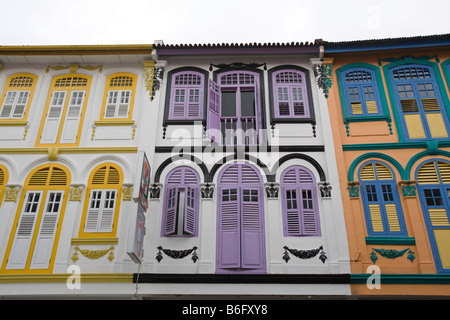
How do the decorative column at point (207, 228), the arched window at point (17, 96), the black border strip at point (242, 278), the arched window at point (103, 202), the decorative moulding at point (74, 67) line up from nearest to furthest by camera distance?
the black border strip at point (242, 278) < the decorative column at point (207, 228) < the arched window at point (103, 202) < the arched window at point (17, 96) < the decorative moulding at point (74, 67)

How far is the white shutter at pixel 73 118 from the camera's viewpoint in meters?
10.1

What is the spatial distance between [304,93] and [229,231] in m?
4.24

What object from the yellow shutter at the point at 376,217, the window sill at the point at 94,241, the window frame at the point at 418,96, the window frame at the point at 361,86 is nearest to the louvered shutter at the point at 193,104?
the window sill at the point at 94,241

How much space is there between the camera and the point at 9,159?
32.1 feet

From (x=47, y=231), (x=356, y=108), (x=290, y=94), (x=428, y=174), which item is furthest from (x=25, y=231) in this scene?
(x=428, y=174)

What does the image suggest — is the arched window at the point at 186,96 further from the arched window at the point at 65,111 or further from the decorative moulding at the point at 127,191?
the arched window at the point at 65,111

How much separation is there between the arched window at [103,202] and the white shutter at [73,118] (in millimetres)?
1217

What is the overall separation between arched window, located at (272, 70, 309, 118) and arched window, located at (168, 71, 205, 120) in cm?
197

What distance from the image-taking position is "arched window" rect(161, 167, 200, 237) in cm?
873

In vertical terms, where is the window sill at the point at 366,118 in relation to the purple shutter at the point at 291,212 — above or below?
above

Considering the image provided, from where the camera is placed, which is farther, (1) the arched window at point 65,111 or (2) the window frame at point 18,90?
(2) the window frame at point 18,90

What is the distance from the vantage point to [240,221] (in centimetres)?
890

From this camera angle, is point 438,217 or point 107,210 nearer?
point 438,217

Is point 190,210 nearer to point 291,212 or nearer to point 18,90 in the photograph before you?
point 291,212
